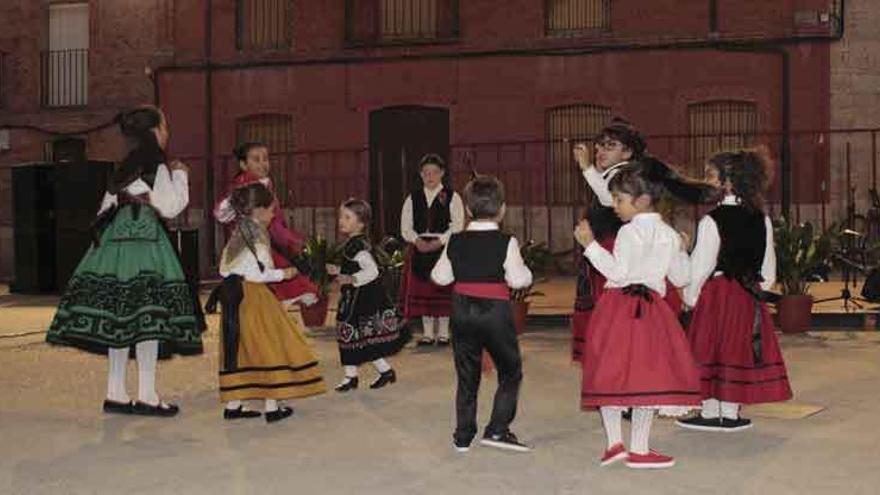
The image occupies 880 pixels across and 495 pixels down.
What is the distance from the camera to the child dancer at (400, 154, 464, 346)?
10.2m

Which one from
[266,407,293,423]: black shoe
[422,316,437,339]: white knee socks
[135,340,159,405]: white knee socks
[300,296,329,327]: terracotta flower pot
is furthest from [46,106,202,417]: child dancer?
[300,296,329,327]: terracotta flower pot

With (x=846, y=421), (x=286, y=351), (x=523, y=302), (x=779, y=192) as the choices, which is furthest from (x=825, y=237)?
(x=779, y=192)

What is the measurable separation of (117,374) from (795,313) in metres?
6.18

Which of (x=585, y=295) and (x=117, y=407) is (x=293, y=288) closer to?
(x=117, y=407)

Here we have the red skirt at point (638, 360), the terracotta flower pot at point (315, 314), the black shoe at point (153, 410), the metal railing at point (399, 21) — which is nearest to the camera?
the red skirt at point (638, 360)

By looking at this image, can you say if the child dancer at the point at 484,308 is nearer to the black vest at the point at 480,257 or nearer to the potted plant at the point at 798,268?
the black vest at the point at 480,257

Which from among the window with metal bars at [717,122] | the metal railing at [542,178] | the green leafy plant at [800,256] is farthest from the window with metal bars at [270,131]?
the green leafy plant at [800,256]

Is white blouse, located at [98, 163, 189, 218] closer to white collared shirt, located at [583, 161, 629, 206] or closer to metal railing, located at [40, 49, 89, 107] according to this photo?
white collared shirt, located at [583, 161, 629, 206]

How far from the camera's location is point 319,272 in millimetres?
12500

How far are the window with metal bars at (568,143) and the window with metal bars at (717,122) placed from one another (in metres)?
1.39

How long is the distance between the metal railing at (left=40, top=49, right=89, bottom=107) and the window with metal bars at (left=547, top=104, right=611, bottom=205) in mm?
9022

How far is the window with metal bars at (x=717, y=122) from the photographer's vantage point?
1991 cm

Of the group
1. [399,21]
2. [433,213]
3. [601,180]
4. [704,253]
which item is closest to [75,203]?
[399,21]

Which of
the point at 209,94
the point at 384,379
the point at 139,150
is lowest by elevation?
the point at 384,379
